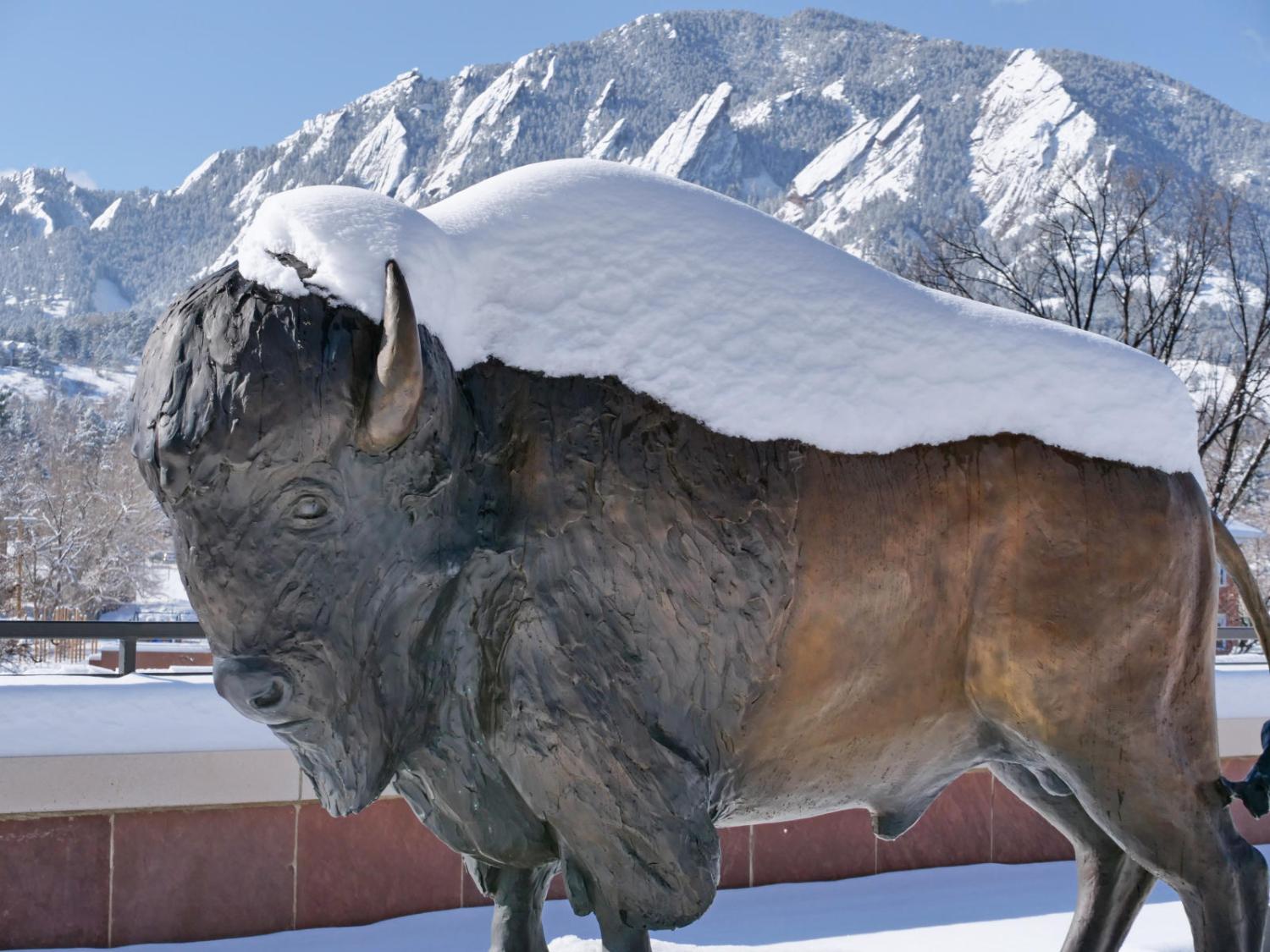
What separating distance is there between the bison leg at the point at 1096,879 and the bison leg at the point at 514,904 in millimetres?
1207

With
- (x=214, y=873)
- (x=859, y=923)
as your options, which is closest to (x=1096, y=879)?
(x=859, y=923)

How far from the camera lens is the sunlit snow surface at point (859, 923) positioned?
4.16 meters

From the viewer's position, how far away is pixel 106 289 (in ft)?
652

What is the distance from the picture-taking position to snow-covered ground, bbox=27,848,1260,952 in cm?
416

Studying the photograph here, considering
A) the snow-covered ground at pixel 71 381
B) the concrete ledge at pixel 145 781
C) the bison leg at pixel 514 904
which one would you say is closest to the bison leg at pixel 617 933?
the bison leg at pixel 514 904

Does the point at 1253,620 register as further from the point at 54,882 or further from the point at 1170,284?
the point at 1170,284

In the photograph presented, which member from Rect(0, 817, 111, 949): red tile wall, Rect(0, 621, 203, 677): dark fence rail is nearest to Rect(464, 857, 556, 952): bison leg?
Rect(0, 817, 111, 949): red tile wall

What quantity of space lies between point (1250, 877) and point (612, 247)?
1790 millimetres

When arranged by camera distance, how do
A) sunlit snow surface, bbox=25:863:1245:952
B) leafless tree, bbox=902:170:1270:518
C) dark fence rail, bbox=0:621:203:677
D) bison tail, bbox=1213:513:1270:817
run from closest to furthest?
bison tail, bbox=1213:513:1270:817, sunlit snow surface, bbox=25:863:1245:952, dark fence rail, bbox=0:621:203:677, leafless tree, bbox=902:170:1270:518

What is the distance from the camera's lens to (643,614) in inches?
85.8

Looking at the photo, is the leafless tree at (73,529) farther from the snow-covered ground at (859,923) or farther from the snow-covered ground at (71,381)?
the snow-covered ground at (71,381)

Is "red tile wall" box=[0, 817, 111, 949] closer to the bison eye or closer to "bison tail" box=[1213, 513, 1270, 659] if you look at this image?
the bison eye

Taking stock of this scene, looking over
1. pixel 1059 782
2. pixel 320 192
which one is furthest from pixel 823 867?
pixel 320 192

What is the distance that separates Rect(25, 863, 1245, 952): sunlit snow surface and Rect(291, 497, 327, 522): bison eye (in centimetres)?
198
